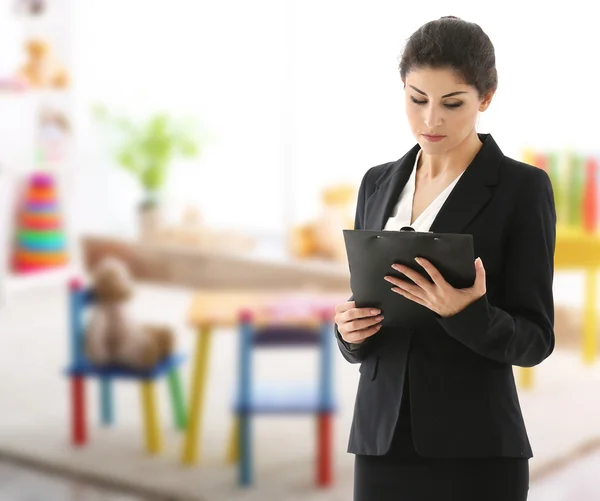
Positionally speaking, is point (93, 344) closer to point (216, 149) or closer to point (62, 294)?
point (62, 294)

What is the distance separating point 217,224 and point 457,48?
18.4 ft

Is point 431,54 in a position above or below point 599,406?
above

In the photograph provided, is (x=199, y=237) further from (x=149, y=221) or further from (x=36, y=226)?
(x=36, y=226)

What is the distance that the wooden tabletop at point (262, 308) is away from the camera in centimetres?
284

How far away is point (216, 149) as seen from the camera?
21.9 feet

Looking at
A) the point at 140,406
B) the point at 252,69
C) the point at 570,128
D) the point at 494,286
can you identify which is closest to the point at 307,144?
the point at 252,69

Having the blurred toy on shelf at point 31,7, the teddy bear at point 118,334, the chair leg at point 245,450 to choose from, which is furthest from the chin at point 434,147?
the blurred toy on shelf at point 31,7

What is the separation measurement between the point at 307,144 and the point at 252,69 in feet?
2.21

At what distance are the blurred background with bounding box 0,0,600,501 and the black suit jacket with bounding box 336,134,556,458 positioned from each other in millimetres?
1607

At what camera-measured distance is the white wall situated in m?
5.91

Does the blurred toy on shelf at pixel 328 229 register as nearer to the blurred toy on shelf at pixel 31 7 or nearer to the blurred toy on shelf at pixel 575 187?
the blurred toy on shelf at pixel 575 187

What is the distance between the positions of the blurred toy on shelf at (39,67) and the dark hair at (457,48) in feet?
16.1

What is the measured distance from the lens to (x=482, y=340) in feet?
3.63

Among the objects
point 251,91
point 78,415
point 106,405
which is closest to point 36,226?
point 251,91
